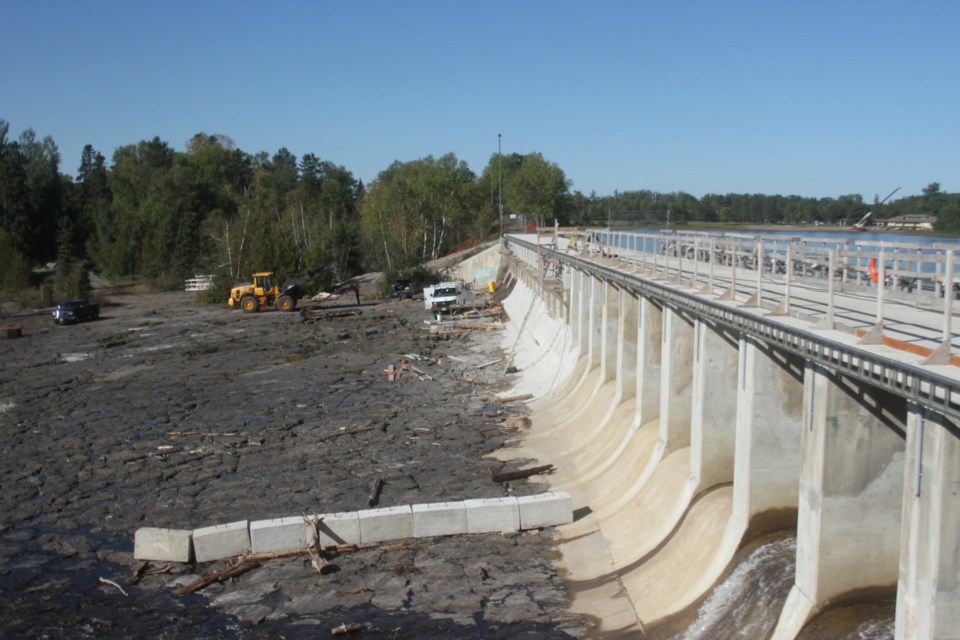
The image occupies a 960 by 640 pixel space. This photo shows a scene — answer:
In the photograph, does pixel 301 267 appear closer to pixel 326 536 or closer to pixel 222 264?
pixel 222 264

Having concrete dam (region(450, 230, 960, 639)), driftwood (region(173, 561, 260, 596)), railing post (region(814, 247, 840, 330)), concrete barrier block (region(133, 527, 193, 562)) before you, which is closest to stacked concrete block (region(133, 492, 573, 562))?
concrete barrier block (region(133, 527, 193, 562))

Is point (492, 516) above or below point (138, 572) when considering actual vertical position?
above

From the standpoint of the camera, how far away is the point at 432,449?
2255 centimetres

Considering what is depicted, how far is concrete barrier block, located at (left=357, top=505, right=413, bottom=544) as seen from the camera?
16.0m

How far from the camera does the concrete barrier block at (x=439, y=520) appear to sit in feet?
53.4

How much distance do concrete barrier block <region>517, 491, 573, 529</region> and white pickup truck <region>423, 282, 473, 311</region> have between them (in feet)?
101

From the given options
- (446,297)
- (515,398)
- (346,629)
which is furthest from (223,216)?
(346,629)

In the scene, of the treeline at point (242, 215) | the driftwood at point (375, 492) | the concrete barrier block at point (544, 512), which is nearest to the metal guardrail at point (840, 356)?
the concrete barrier block at point (544, 512)

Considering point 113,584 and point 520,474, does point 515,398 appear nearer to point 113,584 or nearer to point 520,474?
point 520,474

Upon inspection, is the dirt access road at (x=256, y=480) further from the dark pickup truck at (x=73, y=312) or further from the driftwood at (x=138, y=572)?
the dark pickup truck at (x=73, y=312)

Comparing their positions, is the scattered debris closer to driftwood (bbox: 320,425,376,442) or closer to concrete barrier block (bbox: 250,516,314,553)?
concrete barrier block (bbox: 250,516,314,553)

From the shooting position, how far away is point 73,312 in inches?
2179

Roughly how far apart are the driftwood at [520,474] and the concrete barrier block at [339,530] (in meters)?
4.58

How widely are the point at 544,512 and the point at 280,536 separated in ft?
16.3
